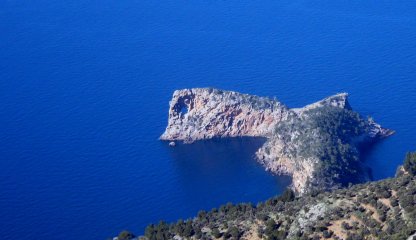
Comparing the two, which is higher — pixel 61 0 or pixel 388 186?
pixel 61 0

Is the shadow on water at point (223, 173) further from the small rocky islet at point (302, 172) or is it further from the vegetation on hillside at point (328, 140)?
the vegetation on hillside at point (328, 140)

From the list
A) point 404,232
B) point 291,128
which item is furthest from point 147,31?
point 404,232

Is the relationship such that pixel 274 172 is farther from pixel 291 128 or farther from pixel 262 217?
pixel 262 217

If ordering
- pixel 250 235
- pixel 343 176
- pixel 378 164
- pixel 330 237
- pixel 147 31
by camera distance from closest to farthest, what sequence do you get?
pixel 330 237
pixel 250 235
pixel 343 176
pixel 378 164
pixel 147 31

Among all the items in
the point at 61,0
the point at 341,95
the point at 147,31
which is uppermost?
the point at 61,0

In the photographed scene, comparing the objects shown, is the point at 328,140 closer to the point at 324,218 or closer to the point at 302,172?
the point at 302,172

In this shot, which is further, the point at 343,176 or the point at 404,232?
the point at 343,176

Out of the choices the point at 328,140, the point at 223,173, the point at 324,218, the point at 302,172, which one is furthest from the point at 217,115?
the point at 324,218

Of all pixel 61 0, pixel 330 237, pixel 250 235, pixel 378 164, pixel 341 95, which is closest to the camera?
pixel 330 237

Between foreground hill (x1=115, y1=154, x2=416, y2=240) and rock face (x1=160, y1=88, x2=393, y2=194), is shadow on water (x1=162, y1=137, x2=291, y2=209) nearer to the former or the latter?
rock face (x1=160, y1=88, x2=393, y2=194)
